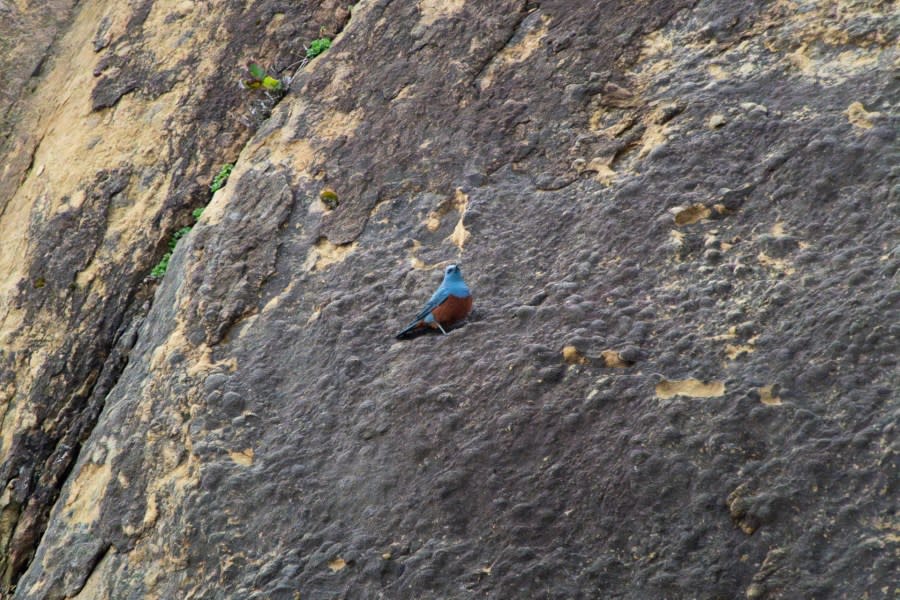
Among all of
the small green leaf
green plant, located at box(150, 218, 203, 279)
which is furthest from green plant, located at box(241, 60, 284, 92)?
green plant, located at box(150, 218, 203, 279)

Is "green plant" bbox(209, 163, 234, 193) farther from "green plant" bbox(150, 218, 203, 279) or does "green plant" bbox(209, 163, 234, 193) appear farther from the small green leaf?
the small green leaf

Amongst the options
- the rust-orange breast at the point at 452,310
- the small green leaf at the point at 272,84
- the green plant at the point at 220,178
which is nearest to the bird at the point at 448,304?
the rust-orange breast at the point at 452,310

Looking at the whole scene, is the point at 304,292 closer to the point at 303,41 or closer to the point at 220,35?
the point at 303,41

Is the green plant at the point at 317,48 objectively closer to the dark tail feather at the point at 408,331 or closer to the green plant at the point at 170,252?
the green plant at the point at 170,252

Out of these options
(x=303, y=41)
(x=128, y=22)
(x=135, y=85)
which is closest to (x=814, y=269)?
(x=303, y=41)

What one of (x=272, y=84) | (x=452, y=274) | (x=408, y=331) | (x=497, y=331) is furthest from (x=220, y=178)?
(x=497, y=331)

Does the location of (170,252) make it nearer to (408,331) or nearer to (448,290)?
(408,331)
